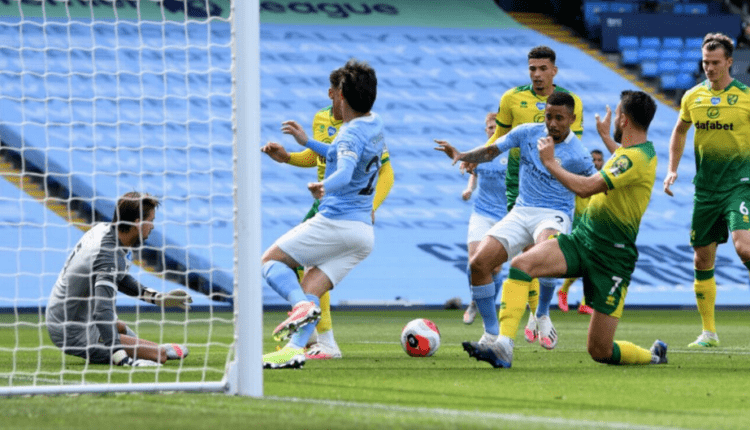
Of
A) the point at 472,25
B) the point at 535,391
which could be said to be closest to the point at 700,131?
the point at 535,391

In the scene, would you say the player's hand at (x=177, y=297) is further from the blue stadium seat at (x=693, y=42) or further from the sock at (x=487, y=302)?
the blue stadium seat at (x=693, y=42)

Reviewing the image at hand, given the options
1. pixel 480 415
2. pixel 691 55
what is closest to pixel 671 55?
pixel 691 55

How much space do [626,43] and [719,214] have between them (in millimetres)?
17979

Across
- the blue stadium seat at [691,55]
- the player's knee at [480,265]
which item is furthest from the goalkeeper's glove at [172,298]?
the blue stadium seat at [691,55]

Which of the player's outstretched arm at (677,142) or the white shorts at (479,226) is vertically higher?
the player's outstretched arm at (677,142)

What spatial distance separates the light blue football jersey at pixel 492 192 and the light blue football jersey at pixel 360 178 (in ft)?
12.9

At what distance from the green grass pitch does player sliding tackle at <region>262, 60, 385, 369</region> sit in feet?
1.55

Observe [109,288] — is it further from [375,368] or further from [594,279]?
[594,279]

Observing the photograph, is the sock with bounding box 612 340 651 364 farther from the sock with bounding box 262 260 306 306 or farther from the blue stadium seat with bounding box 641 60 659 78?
the blue stadium seat with bounding box 641 60 659 78

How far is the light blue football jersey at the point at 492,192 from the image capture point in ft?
37.6

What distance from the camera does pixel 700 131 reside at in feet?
31.5

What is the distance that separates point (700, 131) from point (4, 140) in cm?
1299

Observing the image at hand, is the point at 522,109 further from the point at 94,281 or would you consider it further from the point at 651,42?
the point at 651,42

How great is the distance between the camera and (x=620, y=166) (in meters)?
7.16
